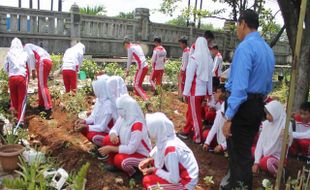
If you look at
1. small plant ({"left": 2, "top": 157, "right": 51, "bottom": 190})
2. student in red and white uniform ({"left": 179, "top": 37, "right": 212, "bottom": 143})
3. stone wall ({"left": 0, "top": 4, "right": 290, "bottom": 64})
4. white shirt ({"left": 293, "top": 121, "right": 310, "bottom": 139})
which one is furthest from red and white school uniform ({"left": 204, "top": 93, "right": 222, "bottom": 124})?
stone wall ({"left": 0, "top": 4, "right": 290, "bottom": 64})

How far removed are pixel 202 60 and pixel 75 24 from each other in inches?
386

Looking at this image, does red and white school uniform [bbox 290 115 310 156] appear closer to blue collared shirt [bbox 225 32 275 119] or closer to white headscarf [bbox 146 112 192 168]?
blue collared shirt [bbox 225 32 275 119]

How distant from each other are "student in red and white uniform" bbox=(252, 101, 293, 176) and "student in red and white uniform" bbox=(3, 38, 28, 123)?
3.65 metres

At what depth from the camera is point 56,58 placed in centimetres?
1035

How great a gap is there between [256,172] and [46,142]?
3002mm

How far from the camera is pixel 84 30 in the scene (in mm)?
14719

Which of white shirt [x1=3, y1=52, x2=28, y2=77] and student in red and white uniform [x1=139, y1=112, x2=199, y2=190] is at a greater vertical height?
white shirt [x1=3, y1=52, x2=28, y2=77]

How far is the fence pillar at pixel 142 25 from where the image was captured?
16.3m

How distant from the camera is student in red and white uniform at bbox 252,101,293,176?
4.20 m

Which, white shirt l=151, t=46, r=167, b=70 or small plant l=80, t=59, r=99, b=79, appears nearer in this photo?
white shirt l=151, t=46, r=167, b=70

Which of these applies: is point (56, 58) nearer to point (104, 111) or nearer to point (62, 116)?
point (62, 116)

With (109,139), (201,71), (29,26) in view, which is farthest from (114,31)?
(109,139)

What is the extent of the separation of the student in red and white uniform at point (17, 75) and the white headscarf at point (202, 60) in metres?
2.70

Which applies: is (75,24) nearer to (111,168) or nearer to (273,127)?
(111,168)
